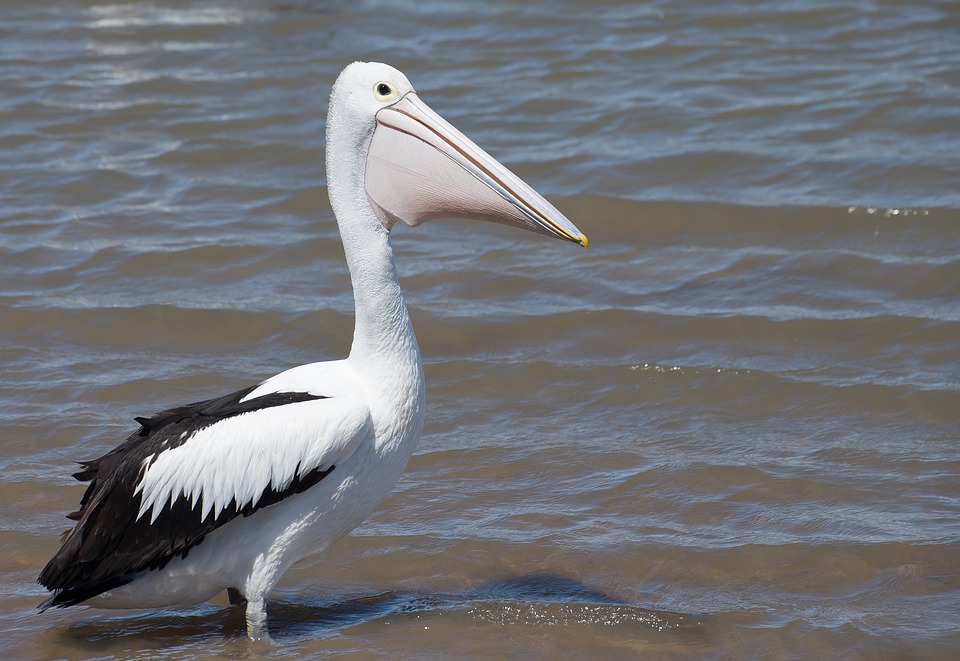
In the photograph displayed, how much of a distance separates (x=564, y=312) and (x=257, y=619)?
278 cm

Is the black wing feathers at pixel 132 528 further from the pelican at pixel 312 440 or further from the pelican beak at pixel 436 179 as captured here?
the pelican beak at pixel 436 179

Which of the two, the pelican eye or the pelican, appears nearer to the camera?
the pelican

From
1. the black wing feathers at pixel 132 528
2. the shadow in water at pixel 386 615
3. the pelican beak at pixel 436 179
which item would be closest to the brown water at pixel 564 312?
the shadow in water at pixel 386 615

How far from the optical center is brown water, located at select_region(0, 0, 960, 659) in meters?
4.02

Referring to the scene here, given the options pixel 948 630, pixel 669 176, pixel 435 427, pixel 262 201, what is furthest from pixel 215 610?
pixel 669 176

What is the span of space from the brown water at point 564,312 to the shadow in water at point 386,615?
0.05 feet

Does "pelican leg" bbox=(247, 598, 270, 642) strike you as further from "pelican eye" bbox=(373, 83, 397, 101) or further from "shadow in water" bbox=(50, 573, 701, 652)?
"pelican eye" bbox=(373, 83, 397, 101)

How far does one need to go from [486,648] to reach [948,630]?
132cm

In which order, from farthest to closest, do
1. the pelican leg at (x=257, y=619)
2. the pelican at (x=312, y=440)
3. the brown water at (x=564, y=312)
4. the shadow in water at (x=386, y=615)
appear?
the brown water at (x=564, y=312) < the shadow in water at (x=386, y=615) < the pelican leg at (x=257, y=619) < the pelican at (x=312, y=440)

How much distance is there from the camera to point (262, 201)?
7.54 metres

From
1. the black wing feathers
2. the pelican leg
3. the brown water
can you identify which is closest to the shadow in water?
the brown water

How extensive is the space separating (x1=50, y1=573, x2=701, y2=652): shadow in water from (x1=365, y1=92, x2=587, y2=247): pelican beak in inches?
45.3

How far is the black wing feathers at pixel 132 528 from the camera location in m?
3.61

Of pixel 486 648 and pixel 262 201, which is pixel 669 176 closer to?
pixel 262 201
